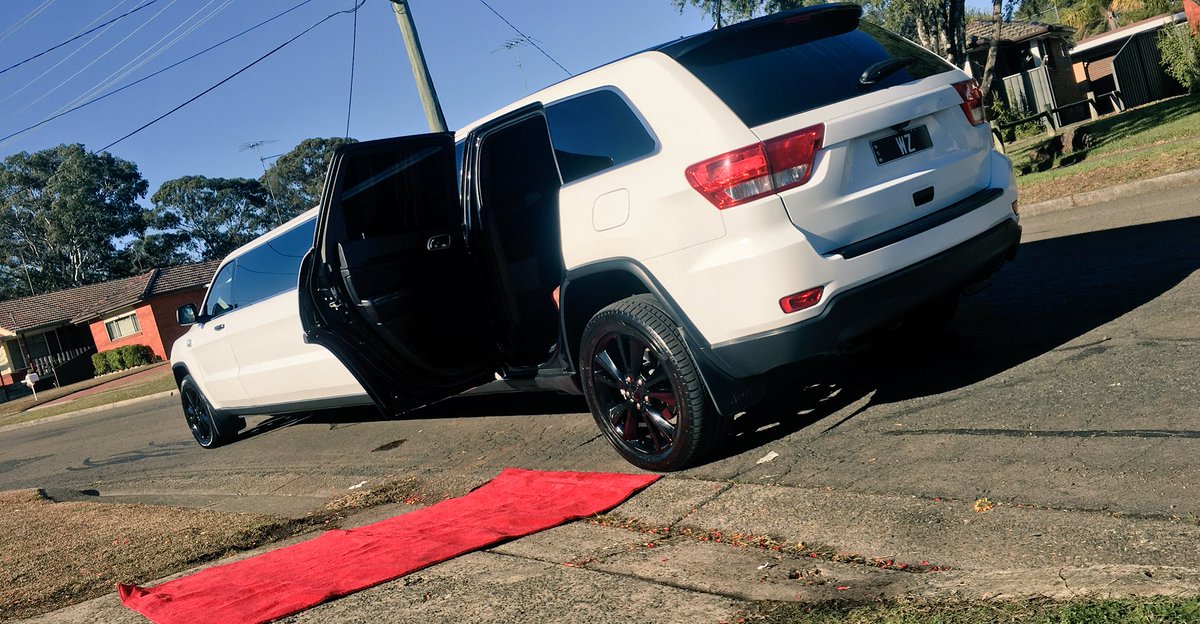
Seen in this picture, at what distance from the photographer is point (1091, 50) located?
40531 mm

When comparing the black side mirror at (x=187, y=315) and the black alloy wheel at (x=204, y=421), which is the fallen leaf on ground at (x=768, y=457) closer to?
the black side mirror at (x=187, y=315)

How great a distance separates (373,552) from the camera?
4.62 metres

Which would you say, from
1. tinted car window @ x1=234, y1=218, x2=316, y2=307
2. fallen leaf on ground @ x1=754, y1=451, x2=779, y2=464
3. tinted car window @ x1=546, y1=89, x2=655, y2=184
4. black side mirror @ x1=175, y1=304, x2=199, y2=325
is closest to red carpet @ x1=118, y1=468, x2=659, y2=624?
fallen leaf on ground @ x1=754, y1=451, x2=779, y2=464

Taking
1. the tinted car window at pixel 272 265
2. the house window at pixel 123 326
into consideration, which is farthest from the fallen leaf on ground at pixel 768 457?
the house window at pixel 123 326

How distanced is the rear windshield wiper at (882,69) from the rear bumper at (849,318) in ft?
2.97

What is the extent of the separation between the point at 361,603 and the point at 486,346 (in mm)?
2616

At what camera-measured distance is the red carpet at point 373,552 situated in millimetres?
4070

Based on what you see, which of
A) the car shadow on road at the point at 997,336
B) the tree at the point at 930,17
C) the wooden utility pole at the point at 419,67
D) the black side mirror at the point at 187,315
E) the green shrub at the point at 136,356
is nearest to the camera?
the car shadow on road at the point at 997,336

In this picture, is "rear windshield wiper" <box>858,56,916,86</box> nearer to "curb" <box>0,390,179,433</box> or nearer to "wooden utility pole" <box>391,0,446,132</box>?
"wooden utility pole" <box>391,0,446,132</box>

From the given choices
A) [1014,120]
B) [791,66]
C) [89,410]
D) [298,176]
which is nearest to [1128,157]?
[791,66]

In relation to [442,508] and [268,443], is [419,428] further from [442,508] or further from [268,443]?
[442,508]

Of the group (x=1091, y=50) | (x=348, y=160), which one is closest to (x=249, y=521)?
(x=348, y=160)

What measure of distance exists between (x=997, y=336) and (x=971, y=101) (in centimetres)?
155

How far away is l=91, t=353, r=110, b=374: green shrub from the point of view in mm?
49281
